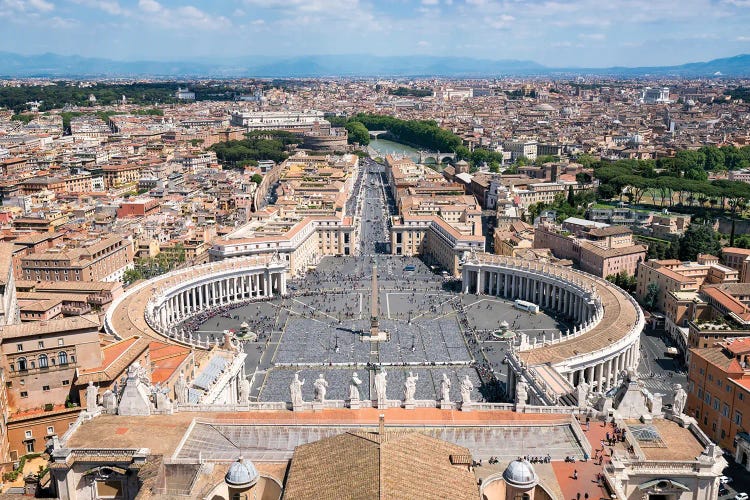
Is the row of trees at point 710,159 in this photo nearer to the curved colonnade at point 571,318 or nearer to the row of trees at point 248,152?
the curved colonnade at point 571,318

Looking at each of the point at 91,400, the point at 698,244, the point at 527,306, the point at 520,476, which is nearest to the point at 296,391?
the point at 91,400

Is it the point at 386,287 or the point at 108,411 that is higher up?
the point at 108,411

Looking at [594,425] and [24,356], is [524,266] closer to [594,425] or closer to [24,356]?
[594,425]

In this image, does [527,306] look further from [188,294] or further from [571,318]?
[188,294]

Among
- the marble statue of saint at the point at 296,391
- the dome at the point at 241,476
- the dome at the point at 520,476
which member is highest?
the dome at the point at 520,476

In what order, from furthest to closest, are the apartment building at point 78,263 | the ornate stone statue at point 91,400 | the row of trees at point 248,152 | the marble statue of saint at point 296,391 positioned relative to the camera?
the row of trees at point 248,152, the apartment building at point 78,263, the marble statue of saint at point 296,391, the ornate stone statue at point 91,400

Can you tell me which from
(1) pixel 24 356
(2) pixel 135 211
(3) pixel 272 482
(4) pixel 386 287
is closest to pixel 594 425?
(3) pixel 272 482

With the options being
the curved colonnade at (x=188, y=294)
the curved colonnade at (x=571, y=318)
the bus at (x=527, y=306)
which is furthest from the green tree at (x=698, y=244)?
the curved colonnade at (x=188, y=294)
